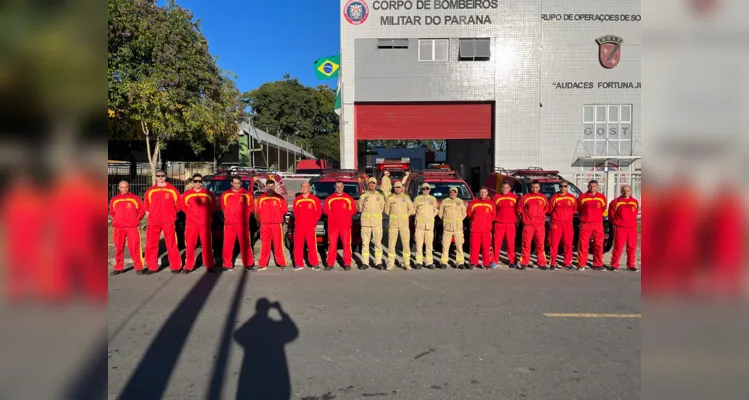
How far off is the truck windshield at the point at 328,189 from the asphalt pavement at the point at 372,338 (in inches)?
140

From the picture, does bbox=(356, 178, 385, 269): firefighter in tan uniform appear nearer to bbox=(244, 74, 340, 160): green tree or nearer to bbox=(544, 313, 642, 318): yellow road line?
bbox=(544, 313, 642, 318): yellow road line

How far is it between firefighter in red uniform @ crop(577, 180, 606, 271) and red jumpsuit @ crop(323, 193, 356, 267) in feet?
14.3

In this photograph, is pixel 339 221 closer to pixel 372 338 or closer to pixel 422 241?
pixel 422 241

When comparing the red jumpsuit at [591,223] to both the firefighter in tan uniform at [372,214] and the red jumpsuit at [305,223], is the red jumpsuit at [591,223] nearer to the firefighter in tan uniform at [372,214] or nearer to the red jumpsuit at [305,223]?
the firefighter in tan uniform at [372,214]

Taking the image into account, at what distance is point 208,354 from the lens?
15.5ft

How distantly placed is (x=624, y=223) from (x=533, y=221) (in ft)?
5.28

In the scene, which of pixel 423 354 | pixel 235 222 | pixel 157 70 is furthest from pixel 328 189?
pixel 423 354

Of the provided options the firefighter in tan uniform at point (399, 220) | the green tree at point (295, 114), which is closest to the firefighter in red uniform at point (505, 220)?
the firefighter in tan uniform at point (399, 220)

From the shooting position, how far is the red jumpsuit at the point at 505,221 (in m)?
9.15
